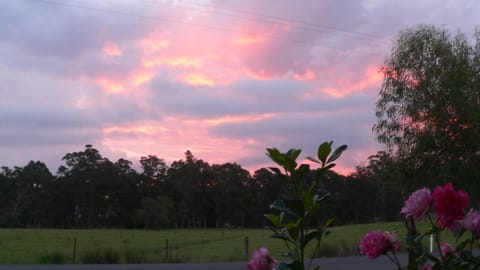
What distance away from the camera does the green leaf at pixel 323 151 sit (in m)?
2.52

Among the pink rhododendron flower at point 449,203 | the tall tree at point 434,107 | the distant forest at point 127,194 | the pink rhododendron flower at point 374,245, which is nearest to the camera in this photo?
the pink rhododendron flower at point 449,203

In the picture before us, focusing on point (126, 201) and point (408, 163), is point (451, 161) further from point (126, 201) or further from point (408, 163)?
point (126, 201)

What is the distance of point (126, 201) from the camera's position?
351 ft

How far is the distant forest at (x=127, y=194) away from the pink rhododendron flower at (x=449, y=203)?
3935 inches

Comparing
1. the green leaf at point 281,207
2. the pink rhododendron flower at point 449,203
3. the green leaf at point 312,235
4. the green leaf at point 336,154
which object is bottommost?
the green leaf at point 312,235

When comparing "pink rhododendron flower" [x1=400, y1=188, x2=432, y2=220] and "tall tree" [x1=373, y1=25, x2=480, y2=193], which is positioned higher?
"tall tree" [x1=373, y1=25, x2=480, y2=193]

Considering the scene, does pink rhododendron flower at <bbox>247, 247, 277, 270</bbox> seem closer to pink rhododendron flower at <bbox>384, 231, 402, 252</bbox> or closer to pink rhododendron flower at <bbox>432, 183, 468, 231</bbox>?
pink rhododendron flower at <bbox>384, 231, 402, 252</bbox>

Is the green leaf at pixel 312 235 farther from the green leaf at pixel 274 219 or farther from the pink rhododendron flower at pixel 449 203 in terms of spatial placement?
the pink rhododendron flower at pixel 449 203

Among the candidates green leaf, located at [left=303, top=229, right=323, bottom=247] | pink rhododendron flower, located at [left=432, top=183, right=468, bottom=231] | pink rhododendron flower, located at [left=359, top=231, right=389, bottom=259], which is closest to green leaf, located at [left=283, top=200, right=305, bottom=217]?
green leaf, located at [left=303, top=229, right=323, bottom=247]

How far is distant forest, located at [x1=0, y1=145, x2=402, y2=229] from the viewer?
105625 mm

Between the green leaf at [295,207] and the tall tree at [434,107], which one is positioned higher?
the tall tree at [434,107]

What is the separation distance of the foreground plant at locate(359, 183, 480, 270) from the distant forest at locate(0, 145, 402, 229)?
99.7 m

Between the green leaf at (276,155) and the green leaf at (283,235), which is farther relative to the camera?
the green leaf at (283,235)

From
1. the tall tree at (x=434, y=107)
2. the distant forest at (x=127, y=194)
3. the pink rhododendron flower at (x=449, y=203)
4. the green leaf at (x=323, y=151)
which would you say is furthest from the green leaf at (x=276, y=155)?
the distant forest at (x=127, y=194)
